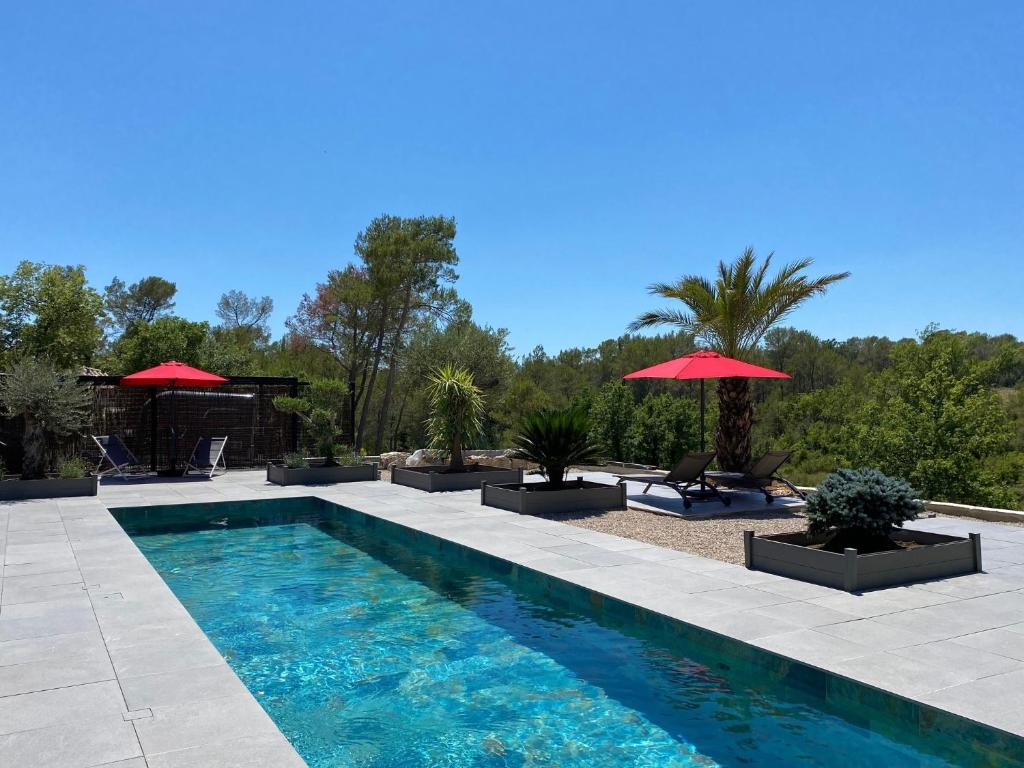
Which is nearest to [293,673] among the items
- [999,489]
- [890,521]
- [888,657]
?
[888,657]

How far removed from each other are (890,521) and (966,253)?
18903 mm

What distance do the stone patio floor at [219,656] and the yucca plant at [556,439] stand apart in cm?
237

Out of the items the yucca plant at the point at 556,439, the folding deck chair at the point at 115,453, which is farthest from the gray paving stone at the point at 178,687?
the folding deck chair at the point at 115,453

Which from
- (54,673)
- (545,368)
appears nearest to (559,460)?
(54,673)

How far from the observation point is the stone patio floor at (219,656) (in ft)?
10.9

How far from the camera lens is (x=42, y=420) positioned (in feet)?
39.5

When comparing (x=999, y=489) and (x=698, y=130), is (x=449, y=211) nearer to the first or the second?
(x=698, y=130)

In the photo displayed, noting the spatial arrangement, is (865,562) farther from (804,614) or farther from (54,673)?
(54,673)

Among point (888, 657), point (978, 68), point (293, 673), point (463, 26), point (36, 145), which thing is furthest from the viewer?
point (36, 145)

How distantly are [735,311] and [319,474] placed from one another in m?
8.50

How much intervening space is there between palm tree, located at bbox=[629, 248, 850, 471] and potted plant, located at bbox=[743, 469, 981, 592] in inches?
235

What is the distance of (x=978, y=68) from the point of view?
13.2 metres

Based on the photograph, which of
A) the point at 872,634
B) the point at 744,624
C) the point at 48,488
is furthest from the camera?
the point at 48,488

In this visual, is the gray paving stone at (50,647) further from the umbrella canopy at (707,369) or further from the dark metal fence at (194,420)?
the dark metal fence at (194,420)
